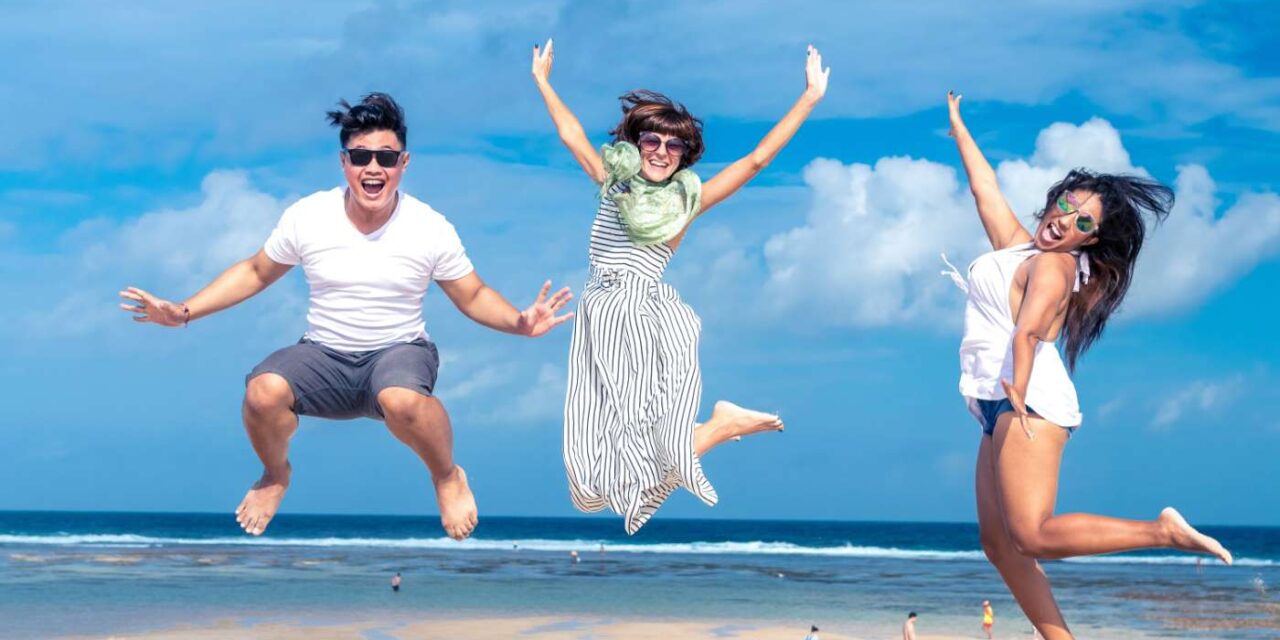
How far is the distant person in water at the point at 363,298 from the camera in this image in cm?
690

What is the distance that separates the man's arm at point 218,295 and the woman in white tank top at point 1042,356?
3.39 metres

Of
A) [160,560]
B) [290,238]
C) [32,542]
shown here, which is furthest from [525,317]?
[32,542]

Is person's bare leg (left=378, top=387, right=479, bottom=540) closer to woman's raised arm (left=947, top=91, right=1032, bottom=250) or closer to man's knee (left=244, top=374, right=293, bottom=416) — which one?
man's knee (left=244, top=374, right=293, bottom=416)

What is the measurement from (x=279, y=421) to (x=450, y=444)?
2.71 feet

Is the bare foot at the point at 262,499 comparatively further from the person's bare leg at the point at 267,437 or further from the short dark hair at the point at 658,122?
the short dark hair at the point at 658,122

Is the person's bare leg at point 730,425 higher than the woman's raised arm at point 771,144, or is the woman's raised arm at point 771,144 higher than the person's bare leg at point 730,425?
the woman's raised arm at point 771,144

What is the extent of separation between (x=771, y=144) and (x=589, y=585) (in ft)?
132

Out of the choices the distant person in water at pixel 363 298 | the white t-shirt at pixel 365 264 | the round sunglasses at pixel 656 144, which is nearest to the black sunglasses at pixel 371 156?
the distant person in water at pixel 363 298

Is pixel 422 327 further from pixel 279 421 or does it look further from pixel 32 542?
pixel 32 542

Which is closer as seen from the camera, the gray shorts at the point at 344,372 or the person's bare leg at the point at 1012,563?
the person's bare leg at the point at 1012,563

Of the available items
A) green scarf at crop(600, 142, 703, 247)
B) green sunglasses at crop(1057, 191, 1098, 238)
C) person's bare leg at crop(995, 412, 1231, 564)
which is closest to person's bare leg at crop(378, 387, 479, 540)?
green scarf at crop(600, 142, 703, 247)

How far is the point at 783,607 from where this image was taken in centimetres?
3950

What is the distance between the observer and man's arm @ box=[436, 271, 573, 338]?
678 cm

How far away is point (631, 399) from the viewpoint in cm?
711
